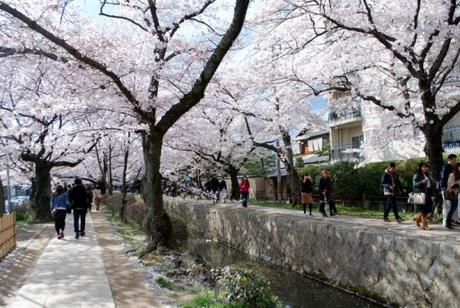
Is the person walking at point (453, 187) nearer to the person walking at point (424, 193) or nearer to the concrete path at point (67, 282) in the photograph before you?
the person walking at point (424, 193)

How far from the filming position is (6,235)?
11.9m

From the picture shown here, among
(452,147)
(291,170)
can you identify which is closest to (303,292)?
(291,170)

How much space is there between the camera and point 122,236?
16.1 m

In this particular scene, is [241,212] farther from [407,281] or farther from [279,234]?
[407,281]

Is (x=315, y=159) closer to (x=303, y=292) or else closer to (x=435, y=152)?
(x=435, y=152)

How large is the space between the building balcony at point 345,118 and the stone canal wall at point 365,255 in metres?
18.6

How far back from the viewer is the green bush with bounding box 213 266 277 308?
6.03m

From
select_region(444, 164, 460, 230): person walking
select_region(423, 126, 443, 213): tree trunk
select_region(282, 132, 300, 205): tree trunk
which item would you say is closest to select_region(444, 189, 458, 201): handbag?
select_region(444, 164, 460, 230): person walking

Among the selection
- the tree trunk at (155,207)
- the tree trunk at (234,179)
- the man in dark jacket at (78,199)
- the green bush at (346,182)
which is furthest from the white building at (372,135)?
the man in dark jacket at (78,199)

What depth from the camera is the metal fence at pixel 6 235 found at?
36.9 feet

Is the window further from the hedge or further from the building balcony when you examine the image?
the hedge

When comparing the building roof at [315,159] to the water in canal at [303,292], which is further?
the building roof at [315,159]

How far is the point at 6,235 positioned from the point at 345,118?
90.9ft

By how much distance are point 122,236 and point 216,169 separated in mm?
15739
